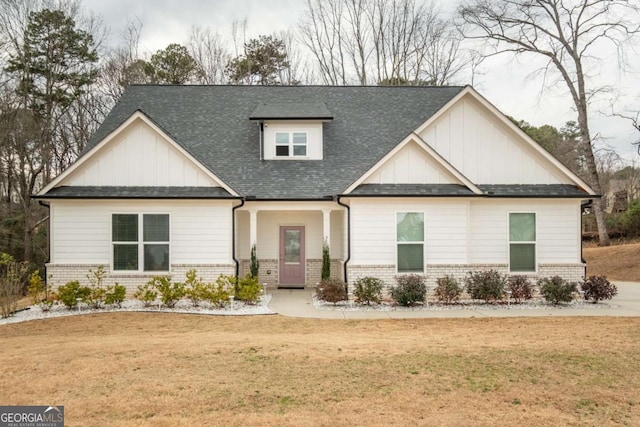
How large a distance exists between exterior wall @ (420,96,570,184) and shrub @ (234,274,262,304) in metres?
7.26

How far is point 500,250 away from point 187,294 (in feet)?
31.3

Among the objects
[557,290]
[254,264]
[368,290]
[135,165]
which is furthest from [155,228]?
[557,290]

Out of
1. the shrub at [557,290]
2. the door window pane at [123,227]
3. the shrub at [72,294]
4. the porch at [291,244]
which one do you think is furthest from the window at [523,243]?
the shrub at [72,294]

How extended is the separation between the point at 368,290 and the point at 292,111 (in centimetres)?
808

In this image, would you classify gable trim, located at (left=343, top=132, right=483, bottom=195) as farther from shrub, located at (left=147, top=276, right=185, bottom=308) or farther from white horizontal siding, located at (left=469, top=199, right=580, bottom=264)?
shrub, located at (left=147, top=276, right=185, bottom=308)

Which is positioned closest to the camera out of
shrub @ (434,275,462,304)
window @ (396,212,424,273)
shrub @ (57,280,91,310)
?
shrub @ (57,280,91,310)

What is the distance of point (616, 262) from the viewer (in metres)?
22.9

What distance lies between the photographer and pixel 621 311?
1198cm

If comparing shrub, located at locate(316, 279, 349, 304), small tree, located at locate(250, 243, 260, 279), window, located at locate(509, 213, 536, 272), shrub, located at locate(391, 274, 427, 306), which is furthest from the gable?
small tree, located at locate(250, 243, 260, 279)

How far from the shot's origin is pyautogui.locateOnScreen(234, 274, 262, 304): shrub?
12977 mm

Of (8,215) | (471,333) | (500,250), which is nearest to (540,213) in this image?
(500,250)

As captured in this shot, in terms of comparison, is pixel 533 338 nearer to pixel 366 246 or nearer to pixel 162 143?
pixel 366 246

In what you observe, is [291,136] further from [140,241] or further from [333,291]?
[333,291]

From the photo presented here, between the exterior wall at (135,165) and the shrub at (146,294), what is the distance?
317cm
